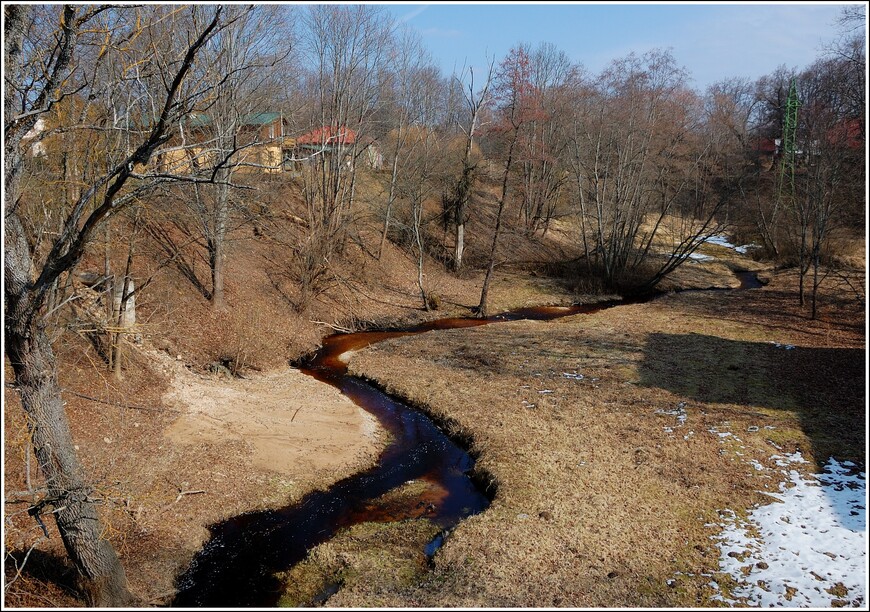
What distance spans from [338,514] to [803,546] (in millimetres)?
6661

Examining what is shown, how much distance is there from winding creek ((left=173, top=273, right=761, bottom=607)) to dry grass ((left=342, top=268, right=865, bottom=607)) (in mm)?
600

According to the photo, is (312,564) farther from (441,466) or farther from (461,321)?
(461,321)

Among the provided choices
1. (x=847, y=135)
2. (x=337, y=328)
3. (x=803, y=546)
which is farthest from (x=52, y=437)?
(x=847, y=135)

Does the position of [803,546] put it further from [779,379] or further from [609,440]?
[779,379]

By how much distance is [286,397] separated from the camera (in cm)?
1470

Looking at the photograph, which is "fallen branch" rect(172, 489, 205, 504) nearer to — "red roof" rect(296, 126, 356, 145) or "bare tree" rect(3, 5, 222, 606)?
"bare tree" rect(3, 5, 222, 606)

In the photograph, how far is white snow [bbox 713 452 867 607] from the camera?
22.6 ft

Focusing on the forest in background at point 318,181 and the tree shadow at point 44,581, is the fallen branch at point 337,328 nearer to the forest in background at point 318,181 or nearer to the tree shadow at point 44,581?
the forest in background at point 318,181

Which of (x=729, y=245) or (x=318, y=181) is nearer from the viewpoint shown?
(x=318, y=181)

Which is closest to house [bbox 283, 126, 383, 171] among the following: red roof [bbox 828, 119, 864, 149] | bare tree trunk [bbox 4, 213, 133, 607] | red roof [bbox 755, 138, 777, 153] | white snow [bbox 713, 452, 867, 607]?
bare tree trunk [bbox 4, 213, 133, 607]

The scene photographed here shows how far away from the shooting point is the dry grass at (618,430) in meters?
7.54

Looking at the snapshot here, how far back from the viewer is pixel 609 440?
37.7ft

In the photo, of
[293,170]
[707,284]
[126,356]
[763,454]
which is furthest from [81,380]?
[707,284]

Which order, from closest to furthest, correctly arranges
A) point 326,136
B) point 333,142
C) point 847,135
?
point 847,135
point 333,142
point 326,136
